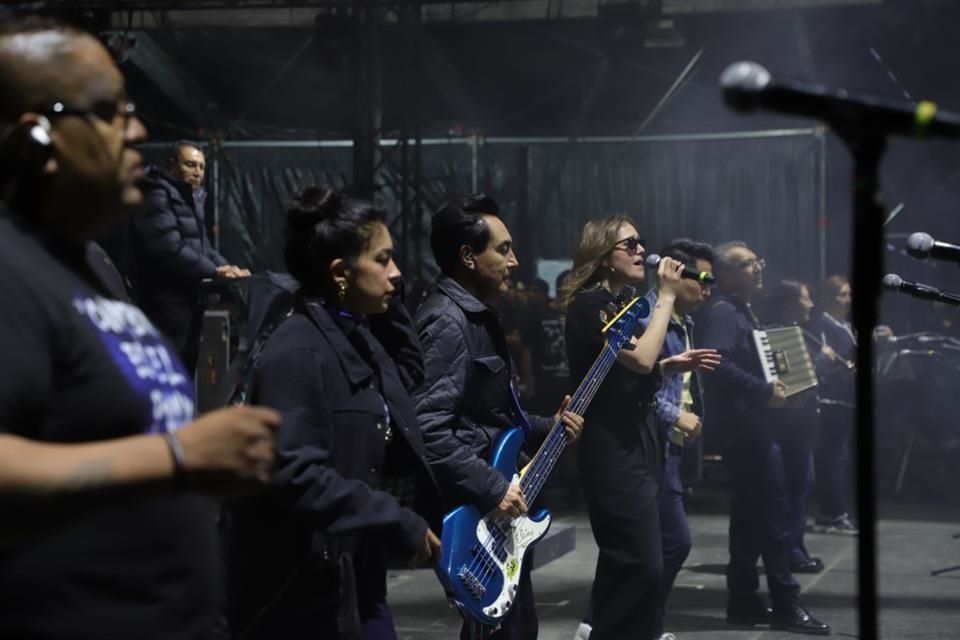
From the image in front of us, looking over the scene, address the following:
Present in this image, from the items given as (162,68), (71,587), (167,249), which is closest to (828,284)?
(167,249)

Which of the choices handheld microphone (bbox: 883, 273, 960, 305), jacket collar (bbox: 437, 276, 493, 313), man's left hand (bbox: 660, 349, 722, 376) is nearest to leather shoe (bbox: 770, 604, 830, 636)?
man's left hand (bbox: 660, 349, 722, 376)

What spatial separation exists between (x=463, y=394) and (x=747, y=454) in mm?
3718

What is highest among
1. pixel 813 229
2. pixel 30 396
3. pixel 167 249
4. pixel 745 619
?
pixel 30 396

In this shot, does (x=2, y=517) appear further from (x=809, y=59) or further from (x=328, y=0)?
(x=809, y=59)

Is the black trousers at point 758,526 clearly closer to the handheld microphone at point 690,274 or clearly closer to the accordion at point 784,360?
the accordion at point 784,360

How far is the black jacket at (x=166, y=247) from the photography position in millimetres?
8391

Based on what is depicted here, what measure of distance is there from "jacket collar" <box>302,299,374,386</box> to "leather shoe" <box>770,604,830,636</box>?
460 centimetres

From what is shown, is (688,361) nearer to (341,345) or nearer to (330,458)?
(341,345)

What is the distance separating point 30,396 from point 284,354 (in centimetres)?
183

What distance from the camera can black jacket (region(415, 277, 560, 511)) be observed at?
532 centimetres

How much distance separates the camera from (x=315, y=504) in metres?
3.92

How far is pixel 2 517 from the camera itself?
222cm

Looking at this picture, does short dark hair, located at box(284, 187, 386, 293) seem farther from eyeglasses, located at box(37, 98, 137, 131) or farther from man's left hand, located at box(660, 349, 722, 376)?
man's left hand, located at box(660, 349, 722, 376)

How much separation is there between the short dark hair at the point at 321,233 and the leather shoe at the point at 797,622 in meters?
4.68
